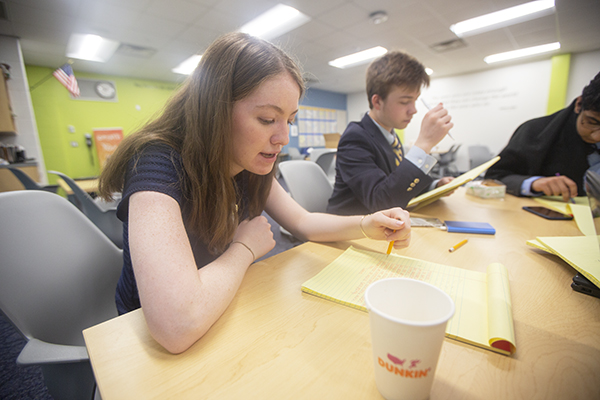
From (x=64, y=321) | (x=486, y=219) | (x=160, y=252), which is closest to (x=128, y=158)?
(x=160, y=252)

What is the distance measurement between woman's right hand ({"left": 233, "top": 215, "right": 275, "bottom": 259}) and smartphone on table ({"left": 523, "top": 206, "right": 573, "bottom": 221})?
41.1 inches

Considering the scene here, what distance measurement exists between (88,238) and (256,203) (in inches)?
20.1

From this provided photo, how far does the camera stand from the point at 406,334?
250mm

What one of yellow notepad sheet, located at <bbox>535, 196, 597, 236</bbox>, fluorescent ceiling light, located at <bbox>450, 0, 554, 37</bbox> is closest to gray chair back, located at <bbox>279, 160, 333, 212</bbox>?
yellow notepad sheet, located at <bbox>535, 196, 597, 236</bbox>

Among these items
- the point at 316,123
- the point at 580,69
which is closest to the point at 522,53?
the point at 580,69

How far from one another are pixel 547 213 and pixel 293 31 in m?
4.16

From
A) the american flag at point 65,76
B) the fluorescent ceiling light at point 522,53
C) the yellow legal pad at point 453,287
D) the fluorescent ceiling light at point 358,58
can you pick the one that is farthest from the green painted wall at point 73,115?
the fluorescent ceiling light at point 522,53

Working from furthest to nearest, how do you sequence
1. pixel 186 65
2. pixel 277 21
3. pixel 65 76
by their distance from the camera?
pixel 186 65, pixel 277 21, pixel 65 76

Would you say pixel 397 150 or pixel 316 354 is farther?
pixel 397 150

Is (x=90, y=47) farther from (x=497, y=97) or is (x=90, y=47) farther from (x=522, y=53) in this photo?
(x=497, y=97)

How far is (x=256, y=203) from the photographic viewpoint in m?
0.89

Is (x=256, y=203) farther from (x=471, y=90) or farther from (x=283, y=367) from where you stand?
(x=471, y=90)

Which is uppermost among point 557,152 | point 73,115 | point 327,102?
point 327,102

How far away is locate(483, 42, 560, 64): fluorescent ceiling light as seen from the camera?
5.11m
